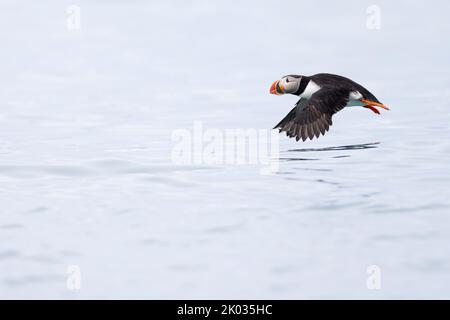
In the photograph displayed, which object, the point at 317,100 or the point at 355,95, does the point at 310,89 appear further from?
the point at 317,100

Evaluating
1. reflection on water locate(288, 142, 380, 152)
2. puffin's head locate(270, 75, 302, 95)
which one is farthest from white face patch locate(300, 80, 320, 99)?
reflection on water locate(288, 142, 380, 152)

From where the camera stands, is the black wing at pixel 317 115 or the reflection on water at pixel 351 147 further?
the reflection on water at pixel 351 147

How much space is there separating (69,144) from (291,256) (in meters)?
8.04

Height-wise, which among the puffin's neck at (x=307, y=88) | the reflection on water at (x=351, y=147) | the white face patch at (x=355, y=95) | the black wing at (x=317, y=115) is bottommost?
the reflection on water at (x=351, y=147)

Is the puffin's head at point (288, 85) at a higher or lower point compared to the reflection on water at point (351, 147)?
higher

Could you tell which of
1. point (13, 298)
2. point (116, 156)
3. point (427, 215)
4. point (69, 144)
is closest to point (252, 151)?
point (116, 156)

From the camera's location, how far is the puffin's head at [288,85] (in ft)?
41.9

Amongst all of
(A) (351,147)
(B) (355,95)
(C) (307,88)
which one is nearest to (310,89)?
(C) (307,88)

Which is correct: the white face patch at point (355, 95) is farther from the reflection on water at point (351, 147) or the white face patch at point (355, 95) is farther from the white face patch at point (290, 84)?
the reflection on water at point (351, 147)

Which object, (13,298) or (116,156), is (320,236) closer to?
(13,298)

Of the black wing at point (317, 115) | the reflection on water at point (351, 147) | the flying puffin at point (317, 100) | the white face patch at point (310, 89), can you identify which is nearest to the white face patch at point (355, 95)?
the flying puffin at point (317, 100)

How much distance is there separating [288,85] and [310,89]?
405 mm

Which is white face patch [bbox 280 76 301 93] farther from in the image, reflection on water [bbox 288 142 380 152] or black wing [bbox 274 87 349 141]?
reflection on water [bbox 288 142 380 152]

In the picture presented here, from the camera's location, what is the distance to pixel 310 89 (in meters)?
12.6
